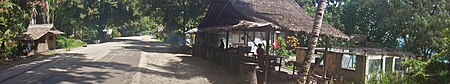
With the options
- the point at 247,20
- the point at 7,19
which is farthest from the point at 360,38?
the point at 7,19

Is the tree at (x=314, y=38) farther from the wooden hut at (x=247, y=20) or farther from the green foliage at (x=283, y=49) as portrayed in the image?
the green foliage at (x=283, y=49)

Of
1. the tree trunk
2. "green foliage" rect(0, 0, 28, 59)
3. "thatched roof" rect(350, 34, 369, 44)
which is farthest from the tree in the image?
"thatched roof" rect(350, 34, 369, 44)

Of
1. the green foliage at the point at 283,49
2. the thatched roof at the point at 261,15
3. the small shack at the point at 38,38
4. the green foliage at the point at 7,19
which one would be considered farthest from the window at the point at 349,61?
the small shack at the point at 38,38

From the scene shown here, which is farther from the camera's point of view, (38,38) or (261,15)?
(38,38)

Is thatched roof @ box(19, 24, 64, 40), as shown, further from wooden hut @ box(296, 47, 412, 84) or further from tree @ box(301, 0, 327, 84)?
tree @ box(301, 0, 327, 84)

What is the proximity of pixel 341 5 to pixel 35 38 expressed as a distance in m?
24.5

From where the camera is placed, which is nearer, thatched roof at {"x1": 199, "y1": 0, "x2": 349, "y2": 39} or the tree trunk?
the tree trunk

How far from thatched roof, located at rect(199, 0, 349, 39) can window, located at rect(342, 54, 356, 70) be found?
1349 mm

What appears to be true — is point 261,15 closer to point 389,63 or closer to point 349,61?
point 349,61

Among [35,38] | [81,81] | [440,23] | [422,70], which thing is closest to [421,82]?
[422,70]

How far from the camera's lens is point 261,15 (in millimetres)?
13125

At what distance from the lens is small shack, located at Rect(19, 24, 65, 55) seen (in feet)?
57.5

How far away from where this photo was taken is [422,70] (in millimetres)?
5910

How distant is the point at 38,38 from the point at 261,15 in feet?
42.3
